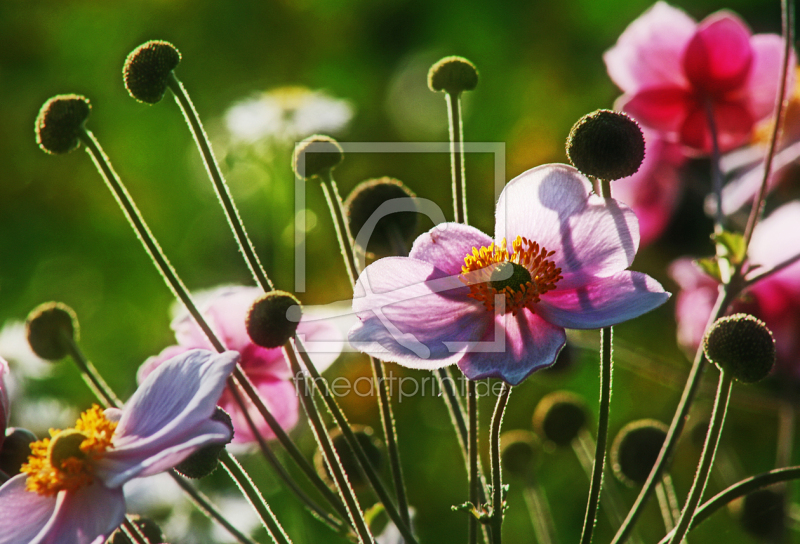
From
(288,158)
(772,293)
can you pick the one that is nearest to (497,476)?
(772,293)

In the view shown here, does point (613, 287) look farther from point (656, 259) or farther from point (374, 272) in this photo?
point (656, 259)

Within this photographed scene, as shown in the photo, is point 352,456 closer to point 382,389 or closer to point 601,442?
point 382,389

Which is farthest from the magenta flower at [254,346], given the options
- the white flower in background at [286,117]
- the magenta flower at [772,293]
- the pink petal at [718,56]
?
the white flower in background at [286,117]

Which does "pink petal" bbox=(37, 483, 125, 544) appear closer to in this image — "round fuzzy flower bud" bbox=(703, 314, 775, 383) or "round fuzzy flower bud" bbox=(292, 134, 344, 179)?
"round fuzzy flower bud" bbox=(292, 134, 344, 179)

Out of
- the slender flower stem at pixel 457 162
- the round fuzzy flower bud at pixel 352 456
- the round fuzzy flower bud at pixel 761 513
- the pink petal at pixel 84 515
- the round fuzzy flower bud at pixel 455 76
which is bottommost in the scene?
the pink petal at pixel 84 515

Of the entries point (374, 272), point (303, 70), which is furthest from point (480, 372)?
point (303, 70)

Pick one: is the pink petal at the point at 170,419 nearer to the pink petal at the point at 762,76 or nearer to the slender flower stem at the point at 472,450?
the slender flower stem at the point at 472,450
